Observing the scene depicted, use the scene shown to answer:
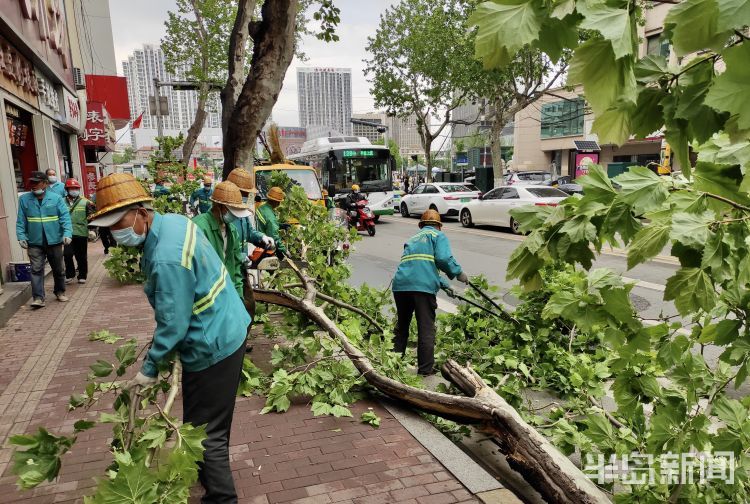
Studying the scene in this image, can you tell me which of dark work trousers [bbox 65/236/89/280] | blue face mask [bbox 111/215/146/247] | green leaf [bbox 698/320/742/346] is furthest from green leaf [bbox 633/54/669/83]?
dark work trousers [bbox 65/236/89/280]

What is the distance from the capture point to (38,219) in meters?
7.31

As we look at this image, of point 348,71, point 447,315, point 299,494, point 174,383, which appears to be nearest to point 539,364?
point 447,315

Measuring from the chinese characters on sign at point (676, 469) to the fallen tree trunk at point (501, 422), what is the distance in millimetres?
272

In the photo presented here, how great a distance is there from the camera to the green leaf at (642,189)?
142 centimetres

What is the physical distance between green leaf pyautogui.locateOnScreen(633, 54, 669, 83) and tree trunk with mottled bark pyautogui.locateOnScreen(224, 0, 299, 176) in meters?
5.11

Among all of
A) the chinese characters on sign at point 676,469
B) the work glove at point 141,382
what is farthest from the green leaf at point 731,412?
the work glove at point 141,382

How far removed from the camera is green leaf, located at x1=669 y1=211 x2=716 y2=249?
131 centimetres

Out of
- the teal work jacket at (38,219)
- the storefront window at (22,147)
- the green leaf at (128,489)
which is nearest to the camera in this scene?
the green leaf at (128,489)

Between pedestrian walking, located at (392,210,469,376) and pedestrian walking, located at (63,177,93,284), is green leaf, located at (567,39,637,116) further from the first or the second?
pedestrian walking, located at (63,177,93,284)

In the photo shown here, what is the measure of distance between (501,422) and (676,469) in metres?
1.03

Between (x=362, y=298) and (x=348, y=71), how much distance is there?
66751 mm

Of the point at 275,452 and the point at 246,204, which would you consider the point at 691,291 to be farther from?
the point at 246,204

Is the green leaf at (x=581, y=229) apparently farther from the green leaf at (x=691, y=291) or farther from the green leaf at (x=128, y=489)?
the green leaf at (x=128, y=489)

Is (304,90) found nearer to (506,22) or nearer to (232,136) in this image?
(232,136)
